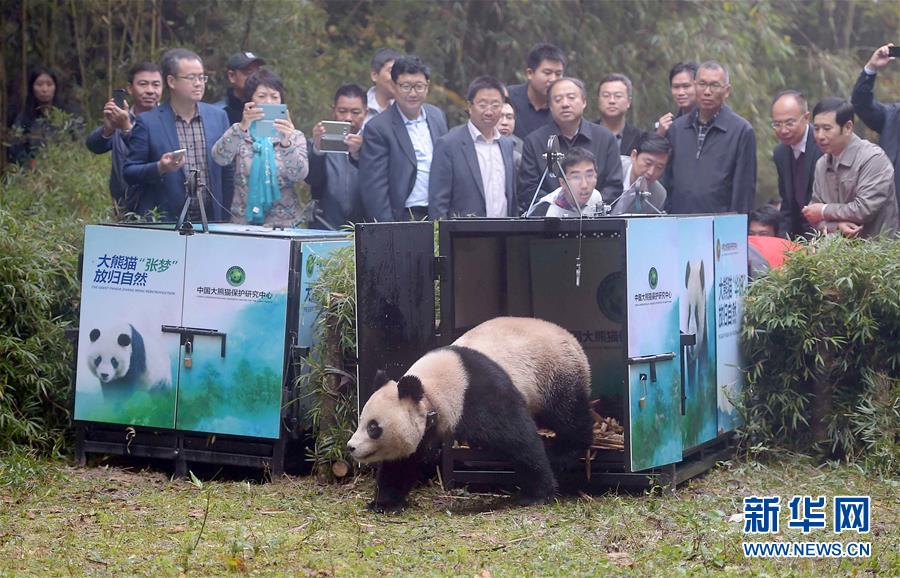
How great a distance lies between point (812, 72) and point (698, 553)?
13.4 meters

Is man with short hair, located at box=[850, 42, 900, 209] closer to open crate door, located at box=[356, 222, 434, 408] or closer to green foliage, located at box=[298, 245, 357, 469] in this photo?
open crate door, located at box=[356, 222, 434, 408]

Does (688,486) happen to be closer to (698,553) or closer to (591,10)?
(698,553)

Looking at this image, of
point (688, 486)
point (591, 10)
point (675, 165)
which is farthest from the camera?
point (591, 10)

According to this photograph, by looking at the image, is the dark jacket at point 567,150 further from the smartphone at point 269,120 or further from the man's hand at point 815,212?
the smartphone at point 269,120

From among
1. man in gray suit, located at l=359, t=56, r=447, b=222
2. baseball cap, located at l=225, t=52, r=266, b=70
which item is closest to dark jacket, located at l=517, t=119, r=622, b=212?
man in gray suit, located at l=359, t=56, r=447, b=222

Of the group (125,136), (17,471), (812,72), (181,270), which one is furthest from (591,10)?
(17,471)

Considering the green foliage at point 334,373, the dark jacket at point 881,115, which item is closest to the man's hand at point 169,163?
the green foliage at point 334,373

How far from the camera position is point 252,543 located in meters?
5.40

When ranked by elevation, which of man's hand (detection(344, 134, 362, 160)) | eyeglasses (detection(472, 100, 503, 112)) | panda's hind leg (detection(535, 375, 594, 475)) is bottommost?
panda's hind leg (detection(535, 375, 594, 475))

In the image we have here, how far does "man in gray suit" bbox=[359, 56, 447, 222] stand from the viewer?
27.9 ft

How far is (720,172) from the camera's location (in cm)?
882

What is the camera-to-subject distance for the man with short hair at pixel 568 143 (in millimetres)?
8336

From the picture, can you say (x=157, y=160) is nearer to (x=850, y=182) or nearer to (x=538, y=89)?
(x=538, y=89)

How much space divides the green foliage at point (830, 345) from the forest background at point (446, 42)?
278 inches
